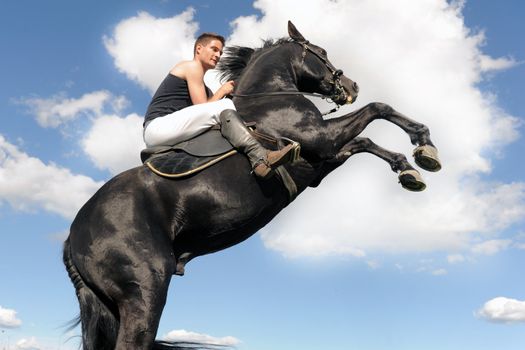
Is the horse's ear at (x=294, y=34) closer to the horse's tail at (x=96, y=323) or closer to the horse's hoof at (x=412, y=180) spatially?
the horse's hoof at (x=412, y=180)

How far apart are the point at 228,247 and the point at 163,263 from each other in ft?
3.13

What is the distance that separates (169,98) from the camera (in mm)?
7277

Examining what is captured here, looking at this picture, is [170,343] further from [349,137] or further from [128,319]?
[349,137]

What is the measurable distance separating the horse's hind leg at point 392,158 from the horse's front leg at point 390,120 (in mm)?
176

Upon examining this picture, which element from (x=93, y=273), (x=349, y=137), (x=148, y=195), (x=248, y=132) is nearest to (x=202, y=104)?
(x=248, y=132)

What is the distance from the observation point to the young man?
649cm

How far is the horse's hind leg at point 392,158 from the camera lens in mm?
7027

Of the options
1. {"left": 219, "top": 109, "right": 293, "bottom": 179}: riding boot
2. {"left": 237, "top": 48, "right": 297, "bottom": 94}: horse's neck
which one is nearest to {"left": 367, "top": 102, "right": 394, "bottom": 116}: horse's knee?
{"left": 237, "top": 48, "right": 297, "bottom": 94}: horse's neck

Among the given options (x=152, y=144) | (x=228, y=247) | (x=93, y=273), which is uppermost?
(x=152, y=144)

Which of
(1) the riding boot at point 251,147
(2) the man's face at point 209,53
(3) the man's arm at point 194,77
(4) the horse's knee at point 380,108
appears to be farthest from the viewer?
(4) the horse's knee at point 380,108

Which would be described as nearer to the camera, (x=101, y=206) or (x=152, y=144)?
(x=101, y=206)

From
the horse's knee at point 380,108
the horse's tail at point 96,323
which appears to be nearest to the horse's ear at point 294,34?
the horse's knee at point 380,108

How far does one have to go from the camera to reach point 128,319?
577 centimetres

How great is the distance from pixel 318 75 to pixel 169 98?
6.32ft
